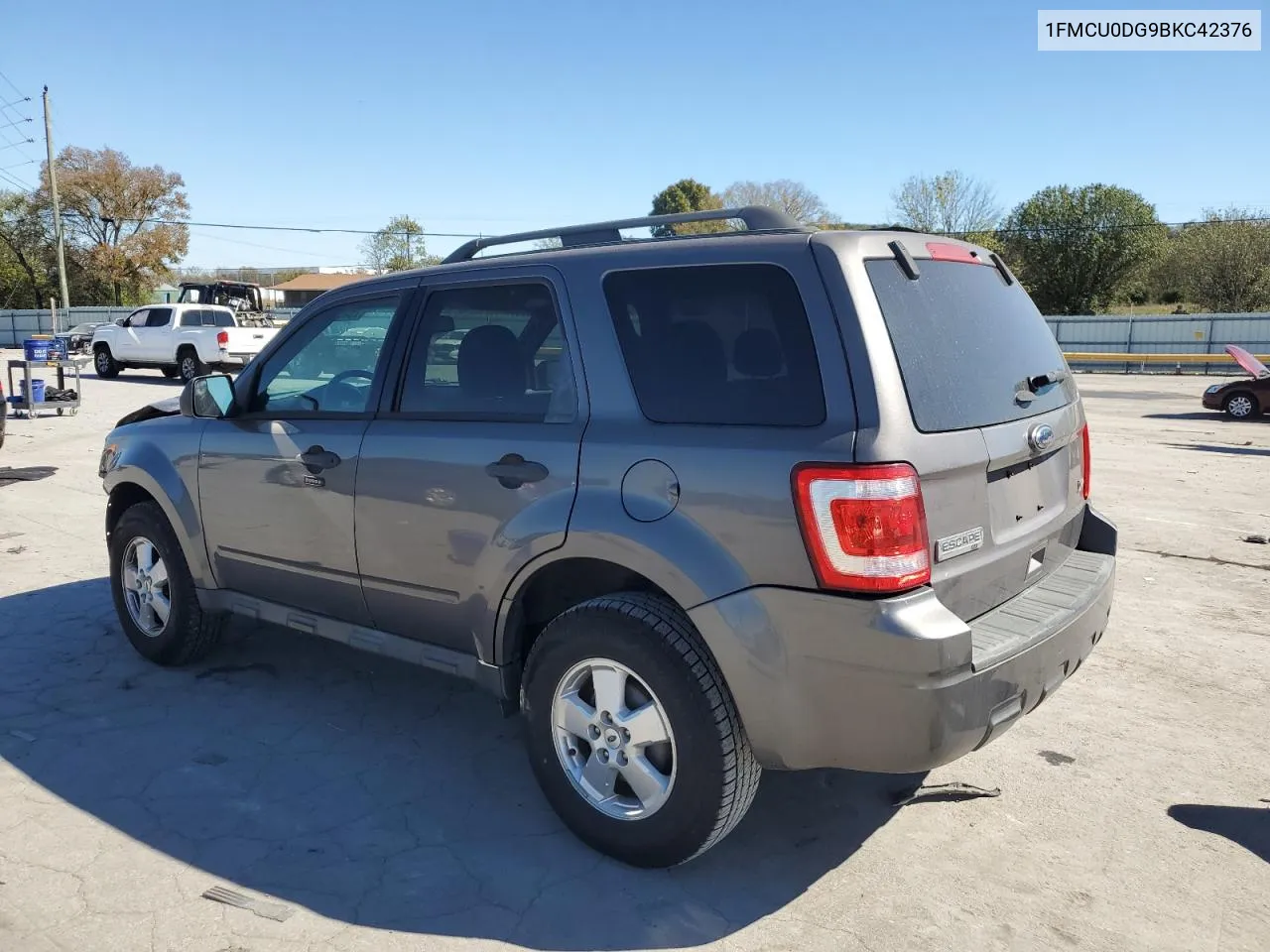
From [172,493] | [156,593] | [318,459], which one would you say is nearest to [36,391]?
[156,593]

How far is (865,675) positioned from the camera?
2.57 m

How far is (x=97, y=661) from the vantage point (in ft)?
16.1

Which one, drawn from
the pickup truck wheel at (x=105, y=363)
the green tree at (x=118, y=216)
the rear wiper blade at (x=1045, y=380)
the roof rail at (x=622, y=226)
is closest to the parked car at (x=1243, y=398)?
the rear wiper blade at (x=1045, y=380)

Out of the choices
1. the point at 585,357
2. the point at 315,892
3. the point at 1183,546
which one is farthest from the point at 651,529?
the point at 1183,546

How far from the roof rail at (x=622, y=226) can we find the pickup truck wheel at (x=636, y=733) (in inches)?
51.7

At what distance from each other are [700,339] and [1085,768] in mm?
2335

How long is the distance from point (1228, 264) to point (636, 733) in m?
47.3

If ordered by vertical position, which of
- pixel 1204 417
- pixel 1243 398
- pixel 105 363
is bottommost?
pixel 1204 417

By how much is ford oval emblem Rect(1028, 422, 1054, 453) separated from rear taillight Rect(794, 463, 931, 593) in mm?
746

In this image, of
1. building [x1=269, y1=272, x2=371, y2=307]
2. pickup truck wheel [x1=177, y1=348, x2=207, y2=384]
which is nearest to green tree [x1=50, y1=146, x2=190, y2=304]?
building [x1=269, y1=272, x2=371, y2=307]

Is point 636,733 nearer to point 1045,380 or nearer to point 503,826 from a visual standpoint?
point 503,826

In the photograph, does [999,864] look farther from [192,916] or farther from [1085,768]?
[192,916]

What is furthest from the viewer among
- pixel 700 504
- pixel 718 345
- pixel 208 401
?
pixel 208 401

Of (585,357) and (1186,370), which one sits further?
(1186,370)
